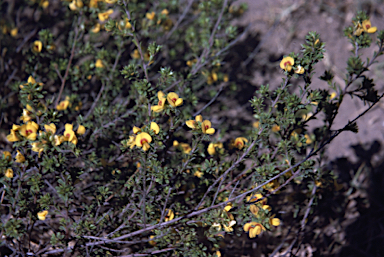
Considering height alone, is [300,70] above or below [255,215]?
above

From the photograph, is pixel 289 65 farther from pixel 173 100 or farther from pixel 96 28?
pixel 96 28

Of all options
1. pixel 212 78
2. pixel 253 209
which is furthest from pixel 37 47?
pixel 253 209

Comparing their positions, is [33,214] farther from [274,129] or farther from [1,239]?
[274,129]

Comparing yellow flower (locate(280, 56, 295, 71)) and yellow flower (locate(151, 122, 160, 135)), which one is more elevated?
yellow flower (locate(280, 56, 295, 71))

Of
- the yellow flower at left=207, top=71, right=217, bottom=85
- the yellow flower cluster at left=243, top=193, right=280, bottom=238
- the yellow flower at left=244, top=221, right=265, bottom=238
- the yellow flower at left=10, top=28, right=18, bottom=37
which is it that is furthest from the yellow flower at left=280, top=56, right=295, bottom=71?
the yellow flower at left=10, top=28, right=18, bottom=37

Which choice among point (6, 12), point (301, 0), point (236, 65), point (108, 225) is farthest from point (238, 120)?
point (6, 12)

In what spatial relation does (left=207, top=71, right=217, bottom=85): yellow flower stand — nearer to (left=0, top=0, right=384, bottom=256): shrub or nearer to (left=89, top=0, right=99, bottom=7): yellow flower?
(left=0, top=0, right=384, bottom=256): shrub

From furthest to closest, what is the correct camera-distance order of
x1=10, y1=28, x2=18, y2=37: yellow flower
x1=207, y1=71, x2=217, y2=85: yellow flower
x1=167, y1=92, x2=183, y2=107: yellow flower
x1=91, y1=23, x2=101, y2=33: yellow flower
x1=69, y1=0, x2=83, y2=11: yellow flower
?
1. x1=10, y1=28, x2=18, y2=37: yellow flower
2. x1=207, y1=71, x2=217, y2=85: yellow flower
3. x1=91, y1=23, x2=101, y2=33: yellow flower
4. x1=69, y1=0, x2=83, y2=11: yellow flower
5. x1=167, y1=92, x2=183, y2=107: yellow flower

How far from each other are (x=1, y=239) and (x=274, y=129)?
2.29 metres

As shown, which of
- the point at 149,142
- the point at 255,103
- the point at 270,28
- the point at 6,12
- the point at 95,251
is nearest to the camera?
the point at 149,142

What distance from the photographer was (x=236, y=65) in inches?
142

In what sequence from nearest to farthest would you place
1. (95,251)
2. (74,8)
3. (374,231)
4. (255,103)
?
(255,103), (95,251), (74,8), (374,231)

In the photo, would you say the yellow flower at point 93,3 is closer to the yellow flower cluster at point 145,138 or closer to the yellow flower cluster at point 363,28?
the yellow flower cluster at point 145,138

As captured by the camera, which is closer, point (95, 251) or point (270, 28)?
point (95, 251)
